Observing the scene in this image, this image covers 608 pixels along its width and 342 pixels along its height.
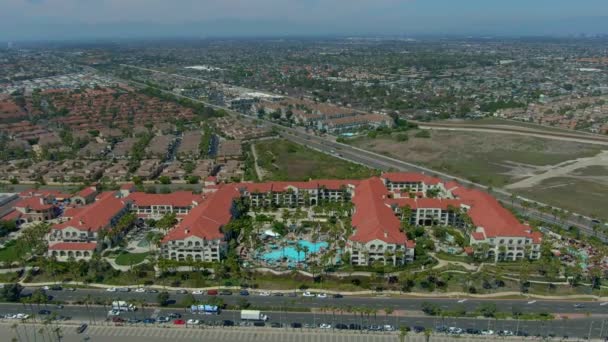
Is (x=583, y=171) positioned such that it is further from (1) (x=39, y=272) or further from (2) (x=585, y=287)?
(1) (x=39, y=272)

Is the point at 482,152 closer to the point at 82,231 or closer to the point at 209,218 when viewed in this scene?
the point at 209,218

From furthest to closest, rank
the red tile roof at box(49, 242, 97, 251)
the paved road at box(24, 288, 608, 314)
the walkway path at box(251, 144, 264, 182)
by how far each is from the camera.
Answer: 1. the walkway path at box(251, 144, 264, 182)
2. the red tile roof at box(49, 242, 97, 251)
3. the paved road at box(24, 288, 608, 314)

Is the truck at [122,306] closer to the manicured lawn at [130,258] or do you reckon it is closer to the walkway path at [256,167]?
the manicured lawn at [130,258]

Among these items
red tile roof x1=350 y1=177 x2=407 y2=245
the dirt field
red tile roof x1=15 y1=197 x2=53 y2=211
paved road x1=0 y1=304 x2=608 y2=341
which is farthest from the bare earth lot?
red tile roof x1=15 y1=197 x2=53 y2=211

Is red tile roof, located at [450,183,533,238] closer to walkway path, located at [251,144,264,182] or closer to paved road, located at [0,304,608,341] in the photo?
paved road, located at [0,304,608,341]

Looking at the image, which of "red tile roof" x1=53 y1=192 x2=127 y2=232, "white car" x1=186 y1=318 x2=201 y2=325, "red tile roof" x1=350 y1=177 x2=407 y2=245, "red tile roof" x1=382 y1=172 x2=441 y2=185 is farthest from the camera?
"red tile roof" x1=382 y1=172 x2=441 y2=185

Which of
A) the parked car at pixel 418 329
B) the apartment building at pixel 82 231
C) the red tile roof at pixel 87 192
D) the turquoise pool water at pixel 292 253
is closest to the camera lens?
the parked car at pixel 418 329

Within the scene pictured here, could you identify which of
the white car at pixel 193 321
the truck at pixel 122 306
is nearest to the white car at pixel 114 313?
the truck at pixel 122 306
